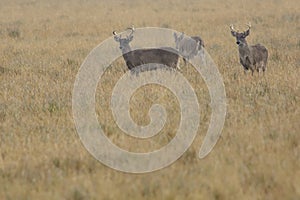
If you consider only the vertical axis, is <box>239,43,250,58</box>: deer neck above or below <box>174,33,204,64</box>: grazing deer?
below

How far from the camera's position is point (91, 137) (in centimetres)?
724

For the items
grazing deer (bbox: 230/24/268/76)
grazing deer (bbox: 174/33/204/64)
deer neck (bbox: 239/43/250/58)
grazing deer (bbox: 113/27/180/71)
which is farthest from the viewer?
grazing deer (bbox: 174/33/204/64)

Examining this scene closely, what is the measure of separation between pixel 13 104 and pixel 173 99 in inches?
127

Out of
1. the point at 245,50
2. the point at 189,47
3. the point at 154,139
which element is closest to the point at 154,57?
the point at 189,47

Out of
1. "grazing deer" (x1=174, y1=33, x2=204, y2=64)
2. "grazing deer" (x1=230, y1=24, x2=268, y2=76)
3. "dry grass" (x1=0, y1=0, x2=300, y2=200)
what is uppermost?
"grazing deer" (x1=174, y1=33, x2=204, y2=64)

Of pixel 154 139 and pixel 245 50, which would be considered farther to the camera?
pixel 245 50

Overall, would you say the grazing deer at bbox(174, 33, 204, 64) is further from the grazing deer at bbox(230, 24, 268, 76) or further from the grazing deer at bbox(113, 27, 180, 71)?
the grazing deer at bbox(230, 24, 268, 76)

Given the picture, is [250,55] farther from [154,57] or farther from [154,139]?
[154,139]

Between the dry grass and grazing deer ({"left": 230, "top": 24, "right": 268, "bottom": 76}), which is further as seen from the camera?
grazing deer ({"left": 230, "top": 24, "right": 268, "bottom": 76})

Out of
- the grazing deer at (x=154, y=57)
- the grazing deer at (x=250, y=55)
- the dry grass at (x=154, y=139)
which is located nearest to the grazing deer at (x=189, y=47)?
the dry grass at (x=154, y=139)

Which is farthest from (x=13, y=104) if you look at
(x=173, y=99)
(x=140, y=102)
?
(x=173, y=99)

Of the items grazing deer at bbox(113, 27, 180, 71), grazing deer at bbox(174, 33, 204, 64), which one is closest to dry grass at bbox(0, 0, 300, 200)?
grazing deer at bbox(113, 27, 180, 71)

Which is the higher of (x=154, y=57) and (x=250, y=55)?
(x=154, y=57)

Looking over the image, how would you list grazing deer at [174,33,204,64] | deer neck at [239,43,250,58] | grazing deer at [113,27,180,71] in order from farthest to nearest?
grazing deer at [174,33,204,64] < grazing deer at [113,27,180,71] < deer neck at [239,43,250,58]
